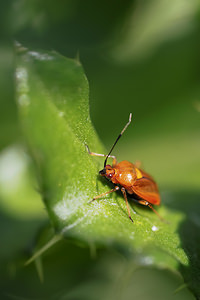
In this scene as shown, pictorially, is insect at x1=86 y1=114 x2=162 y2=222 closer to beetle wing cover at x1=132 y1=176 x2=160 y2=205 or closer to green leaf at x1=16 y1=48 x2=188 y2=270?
beetle wing cover at x1=132 y1=176 x2=160 y2=205

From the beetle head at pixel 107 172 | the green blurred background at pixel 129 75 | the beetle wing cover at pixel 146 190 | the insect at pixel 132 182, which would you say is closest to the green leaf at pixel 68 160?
the beetle head at pixel 107 172

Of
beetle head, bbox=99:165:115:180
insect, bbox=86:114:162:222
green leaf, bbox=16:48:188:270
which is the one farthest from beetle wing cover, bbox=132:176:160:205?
green leaf, bbox=16:48:188:270

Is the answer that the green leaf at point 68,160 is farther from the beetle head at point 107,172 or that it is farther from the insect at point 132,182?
the insect at point 132,182

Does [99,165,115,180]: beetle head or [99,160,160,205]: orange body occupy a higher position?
[99,165,115,180]: beetle head

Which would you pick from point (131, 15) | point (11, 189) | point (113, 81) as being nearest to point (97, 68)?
point (113, 81)

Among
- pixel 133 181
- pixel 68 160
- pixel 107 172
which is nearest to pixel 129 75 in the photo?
pixel 133 181

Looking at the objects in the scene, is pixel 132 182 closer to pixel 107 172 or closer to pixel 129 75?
pixel 107 172
